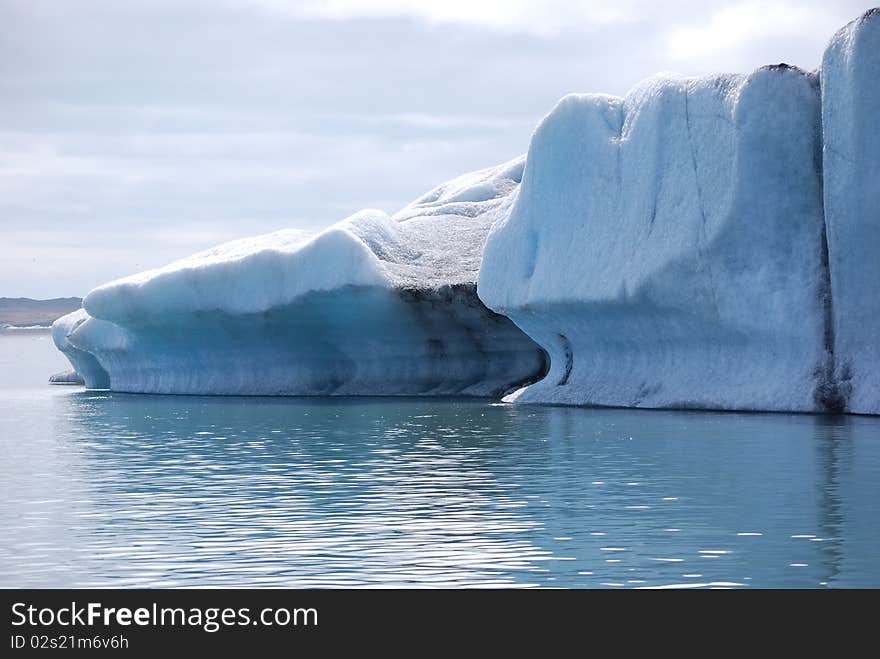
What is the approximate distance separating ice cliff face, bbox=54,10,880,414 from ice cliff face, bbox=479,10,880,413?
3 cm

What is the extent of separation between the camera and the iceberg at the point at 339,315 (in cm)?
2558

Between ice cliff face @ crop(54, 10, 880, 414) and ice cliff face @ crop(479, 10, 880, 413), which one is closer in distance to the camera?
ice cliff face @ crop(479, 10, 880, 413)

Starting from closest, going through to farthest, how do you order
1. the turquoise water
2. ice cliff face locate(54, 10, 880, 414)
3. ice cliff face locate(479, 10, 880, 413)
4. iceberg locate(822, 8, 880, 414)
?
1. the turquoise water
2. iceberg locate(822, 8, 880, 414)
3. ice cliff face locate(479, 10, 880, 413)
4. ice cliff face locate(54, 10, 880, 414)

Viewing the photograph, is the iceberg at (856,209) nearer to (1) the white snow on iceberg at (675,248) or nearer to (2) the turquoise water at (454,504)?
(1) the white snow on iceberg at (675,248)

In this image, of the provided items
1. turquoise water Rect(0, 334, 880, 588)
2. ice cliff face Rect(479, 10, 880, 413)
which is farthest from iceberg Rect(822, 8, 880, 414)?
turquoise water Rect(0, 334, 880, 588)

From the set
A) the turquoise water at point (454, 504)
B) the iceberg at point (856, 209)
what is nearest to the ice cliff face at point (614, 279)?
the iceberg at point (856, 209)

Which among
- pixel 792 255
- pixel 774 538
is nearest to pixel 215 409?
pixel 792 255

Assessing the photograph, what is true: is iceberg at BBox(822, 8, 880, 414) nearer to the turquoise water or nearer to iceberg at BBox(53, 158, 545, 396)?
the turquoise water

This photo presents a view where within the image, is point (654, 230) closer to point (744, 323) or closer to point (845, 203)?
point (744, 323)

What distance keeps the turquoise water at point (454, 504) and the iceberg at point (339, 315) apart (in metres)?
7.78

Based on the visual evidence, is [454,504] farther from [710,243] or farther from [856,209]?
[710,243]

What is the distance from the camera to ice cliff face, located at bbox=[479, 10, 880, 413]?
17.2 meters

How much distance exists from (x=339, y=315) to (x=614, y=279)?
7527 mm
